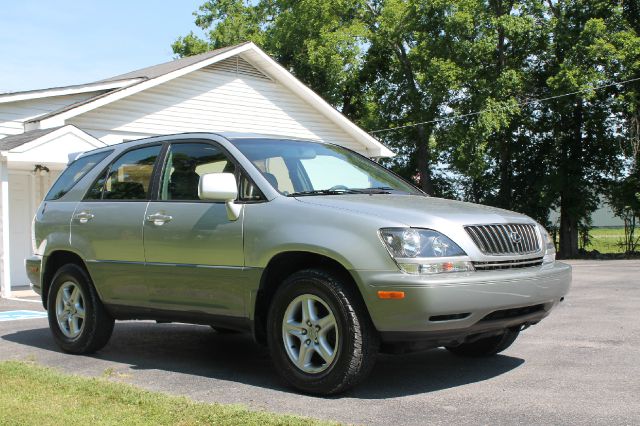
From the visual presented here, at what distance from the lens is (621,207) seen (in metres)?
29.1

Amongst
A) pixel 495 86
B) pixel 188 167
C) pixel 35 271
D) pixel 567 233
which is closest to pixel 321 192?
pixel 188 167

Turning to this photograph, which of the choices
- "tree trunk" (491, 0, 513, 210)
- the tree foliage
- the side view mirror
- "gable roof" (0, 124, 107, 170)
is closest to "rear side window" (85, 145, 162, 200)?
the side view mirror

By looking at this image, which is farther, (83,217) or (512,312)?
(83,217)

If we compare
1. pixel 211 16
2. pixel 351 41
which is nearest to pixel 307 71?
pixel 351 41

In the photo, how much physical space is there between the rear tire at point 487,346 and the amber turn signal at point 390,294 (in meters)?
1.81

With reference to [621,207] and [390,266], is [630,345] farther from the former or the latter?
[621,207]

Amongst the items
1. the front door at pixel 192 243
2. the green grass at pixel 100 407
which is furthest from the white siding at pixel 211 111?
the green grass at pixel 100 407

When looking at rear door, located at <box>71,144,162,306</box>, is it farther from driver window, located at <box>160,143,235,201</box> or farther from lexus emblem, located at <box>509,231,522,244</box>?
lexus emblem, located at <box>509,231,522,244</box>

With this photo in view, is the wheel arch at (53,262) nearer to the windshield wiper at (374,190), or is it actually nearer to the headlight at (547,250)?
the windshield wiper at (374,190)

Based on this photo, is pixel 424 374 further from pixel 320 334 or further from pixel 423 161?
pixel 423 161

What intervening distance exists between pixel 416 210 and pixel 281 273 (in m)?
1.11

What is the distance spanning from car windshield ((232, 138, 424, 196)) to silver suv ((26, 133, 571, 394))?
18mm

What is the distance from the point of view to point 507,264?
520 centimetres

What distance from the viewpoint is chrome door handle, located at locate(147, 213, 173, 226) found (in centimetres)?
617
